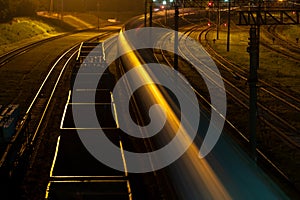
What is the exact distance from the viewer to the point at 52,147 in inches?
561

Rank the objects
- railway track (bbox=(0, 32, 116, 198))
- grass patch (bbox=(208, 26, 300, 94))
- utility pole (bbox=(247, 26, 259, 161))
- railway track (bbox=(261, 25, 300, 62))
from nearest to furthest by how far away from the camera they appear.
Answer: railway track (bbox=(0, 32, 116, 198))
utility pole (bbox=(247, 26, 259, 161))
grass patch (bbox=(208, 26, 300, 94))
railway track (bbox=(261, 25, 300, 62))

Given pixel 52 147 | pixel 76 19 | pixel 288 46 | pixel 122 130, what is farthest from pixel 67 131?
pixel 76 19

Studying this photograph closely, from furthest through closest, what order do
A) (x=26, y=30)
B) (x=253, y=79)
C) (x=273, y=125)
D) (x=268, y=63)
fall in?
(x=26, y=30), (x=268, y=63), (x=273, y=125), (x=253, y=79)

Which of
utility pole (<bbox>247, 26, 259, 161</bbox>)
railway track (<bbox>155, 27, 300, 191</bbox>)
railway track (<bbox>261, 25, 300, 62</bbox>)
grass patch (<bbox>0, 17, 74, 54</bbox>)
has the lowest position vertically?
railway track (<bbox>155, 27, 300, 191</bbox>)

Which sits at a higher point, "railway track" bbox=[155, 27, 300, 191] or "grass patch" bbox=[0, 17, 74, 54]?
"grass patch" bbox=[0, 17, 74, 54]

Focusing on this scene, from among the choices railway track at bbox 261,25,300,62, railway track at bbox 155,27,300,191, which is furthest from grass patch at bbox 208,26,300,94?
railway track at bbox 155,27,300,191

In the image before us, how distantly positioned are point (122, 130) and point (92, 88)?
539 centimetres

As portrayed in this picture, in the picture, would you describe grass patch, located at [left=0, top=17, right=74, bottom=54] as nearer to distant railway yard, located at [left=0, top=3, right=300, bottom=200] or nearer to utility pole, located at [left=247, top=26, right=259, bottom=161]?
distant railway yard, located at [left=0, top=3, right=300, bottom=200]

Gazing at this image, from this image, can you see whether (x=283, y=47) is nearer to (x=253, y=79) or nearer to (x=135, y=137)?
(x=135, y=137)

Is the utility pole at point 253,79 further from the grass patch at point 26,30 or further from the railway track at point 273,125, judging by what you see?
the grass patch at point 26,30

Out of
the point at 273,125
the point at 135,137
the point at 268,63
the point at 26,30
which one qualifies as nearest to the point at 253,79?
the point at 135,137

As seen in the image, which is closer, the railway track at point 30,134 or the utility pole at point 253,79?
the railway track at point 30,134

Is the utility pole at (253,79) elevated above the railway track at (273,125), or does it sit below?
above

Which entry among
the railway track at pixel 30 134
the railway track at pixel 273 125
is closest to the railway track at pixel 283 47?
the railway track at pixel 273 125
